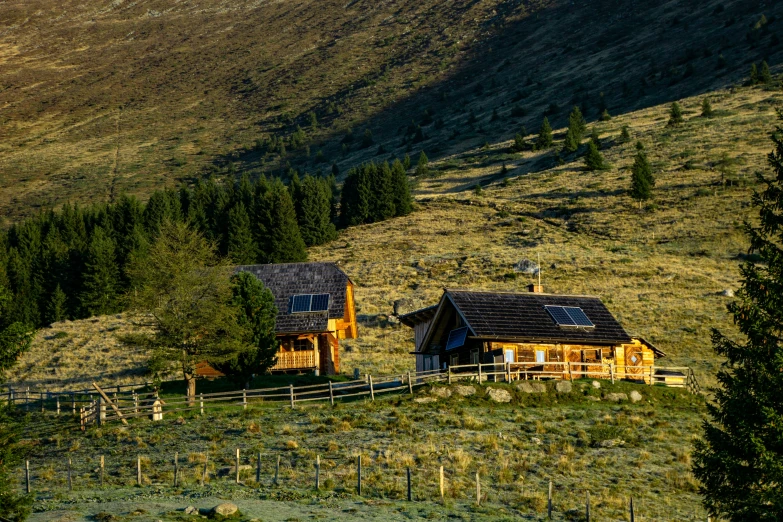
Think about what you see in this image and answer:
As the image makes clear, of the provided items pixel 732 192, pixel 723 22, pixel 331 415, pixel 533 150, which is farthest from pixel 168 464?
pixel 723 22

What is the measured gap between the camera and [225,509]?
1015 inches

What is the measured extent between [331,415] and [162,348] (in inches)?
424

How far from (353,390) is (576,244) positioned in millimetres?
43938

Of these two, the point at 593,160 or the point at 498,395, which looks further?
the point at 593,160

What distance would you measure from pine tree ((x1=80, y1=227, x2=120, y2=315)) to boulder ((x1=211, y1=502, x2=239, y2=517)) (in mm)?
58383

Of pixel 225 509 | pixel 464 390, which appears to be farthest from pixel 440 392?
pixel 225 509

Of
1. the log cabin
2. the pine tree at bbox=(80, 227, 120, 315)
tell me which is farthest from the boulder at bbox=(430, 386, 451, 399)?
the pine tree at bbox=(80, 227, 120, 315)

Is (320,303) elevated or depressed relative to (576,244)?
depressed

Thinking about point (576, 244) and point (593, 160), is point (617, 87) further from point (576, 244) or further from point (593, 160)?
point (576, 244)

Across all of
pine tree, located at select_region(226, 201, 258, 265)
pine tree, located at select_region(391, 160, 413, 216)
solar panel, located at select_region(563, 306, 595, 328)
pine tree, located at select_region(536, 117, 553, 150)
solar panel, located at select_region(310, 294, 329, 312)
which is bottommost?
solar panel, located at select_region(563, 306, 595, 328)

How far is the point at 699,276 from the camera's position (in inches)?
2918

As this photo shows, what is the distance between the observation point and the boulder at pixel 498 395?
42062 millimetres

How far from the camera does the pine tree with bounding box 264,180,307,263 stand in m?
90.2

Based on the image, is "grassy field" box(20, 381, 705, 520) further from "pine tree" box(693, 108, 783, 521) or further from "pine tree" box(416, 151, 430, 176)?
"pine tree" box(416, 151, 430, 176)
